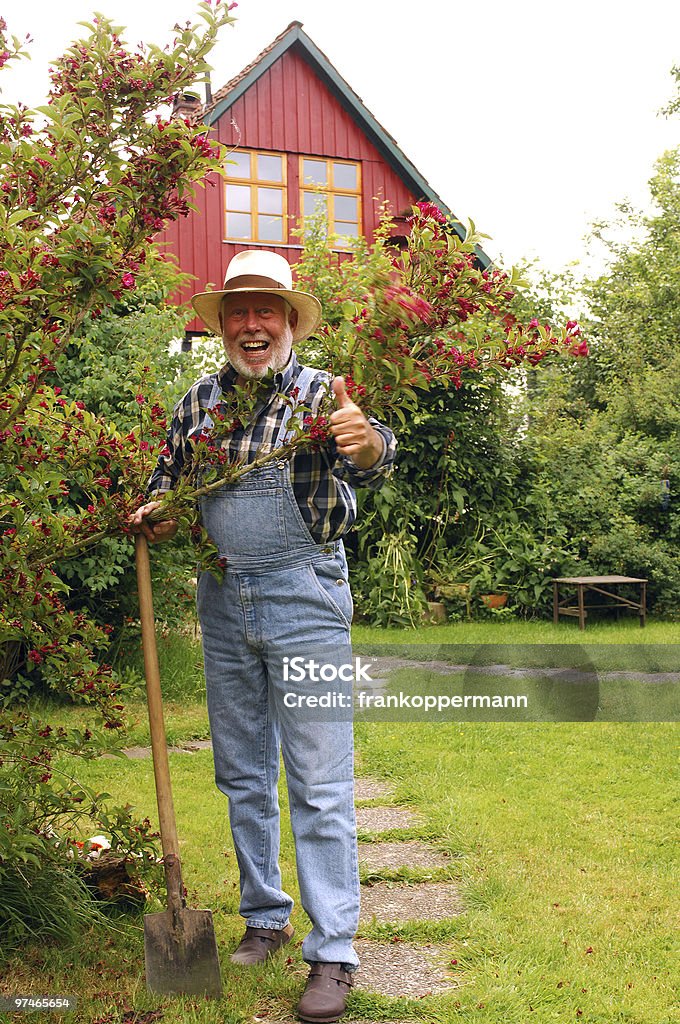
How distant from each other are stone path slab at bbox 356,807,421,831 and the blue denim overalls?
1.59 m

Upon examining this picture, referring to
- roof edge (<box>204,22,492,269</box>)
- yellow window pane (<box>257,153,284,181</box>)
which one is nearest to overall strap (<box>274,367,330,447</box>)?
roof edge (<box>204,22,492,269</box>)

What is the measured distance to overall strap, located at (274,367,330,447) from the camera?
10.0 ft

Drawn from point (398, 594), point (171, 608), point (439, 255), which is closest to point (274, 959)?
point (439, 255)

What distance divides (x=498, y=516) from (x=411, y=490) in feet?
3.22

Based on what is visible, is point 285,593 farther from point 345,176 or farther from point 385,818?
point 345,176

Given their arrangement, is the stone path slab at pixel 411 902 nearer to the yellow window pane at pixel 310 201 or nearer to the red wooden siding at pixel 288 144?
the red wooden siding at pixel 288 144

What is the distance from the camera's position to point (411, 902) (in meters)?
3.73

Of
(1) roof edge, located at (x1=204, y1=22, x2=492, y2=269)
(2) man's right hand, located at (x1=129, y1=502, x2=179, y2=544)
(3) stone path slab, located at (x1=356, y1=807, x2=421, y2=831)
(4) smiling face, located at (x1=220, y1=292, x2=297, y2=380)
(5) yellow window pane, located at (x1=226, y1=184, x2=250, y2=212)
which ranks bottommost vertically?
(3) stone path slab, located at (x1=356, y1=807, x2=421, y2=831)

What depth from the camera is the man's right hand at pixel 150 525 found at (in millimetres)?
3131

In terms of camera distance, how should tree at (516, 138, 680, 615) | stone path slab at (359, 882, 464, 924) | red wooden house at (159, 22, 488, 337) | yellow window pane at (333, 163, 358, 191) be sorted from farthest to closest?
yellow window pane at (333, 163, 358, 191) < red wooden house at (159, 22, 488, 337) < tree at (516, 138, 680, 615) < stone path slab at (359, 882, 464, 924)

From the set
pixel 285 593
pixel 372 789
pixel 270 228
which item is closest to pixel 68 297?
pixel 285 593

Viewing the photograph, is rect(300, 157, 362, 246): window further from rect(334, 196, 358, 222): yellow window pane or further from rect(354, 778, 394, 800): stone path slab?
rect(354, 778, 394, 800): stone path slab

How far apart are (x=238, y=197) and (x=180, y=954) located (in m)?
13.1

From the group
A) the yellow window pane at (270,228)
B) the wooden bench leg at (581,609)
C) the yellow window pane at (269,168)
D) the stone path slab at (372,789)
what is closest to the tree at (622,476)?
the wooden bench leg at (581,609)
